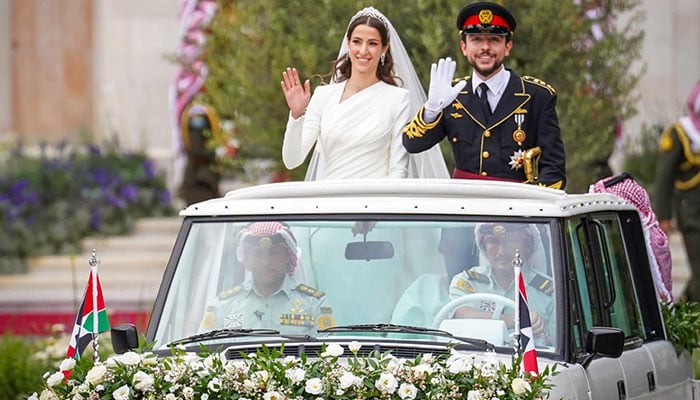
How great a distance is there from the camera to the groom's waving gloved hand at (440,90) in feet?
25.1

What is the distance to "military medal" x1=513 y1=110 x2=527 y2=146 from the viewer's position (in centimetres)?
780

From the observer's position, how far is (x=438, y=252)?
6.43 m

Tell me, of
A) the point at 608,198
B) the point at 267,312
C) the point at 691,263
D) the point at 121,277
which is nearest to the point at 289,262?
the point at 267,312

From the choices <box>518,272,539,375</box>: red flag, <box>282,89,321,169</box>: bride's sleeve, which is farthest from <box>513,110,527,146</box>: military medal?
<box>518,272,539,375</box>: red flag

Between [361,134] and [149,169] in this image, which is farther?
[149,169]

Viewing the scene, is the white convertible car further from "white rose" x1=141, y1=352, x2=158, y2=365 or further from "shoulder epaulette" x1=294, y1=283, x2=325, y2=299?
"white rose" x1=141, y1=352, x2=158, y2=365

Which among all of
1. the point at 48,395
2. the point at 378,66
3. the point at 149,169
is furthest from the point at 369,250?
the point at 149,169

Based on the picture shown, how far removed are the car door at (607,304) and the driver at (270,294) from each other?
3.23ft

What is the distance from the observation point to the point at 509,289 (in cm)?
633

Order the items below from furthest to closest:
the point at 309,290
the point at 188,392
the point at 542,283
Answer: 1. the point at 309,290
2. the point at 542,283
3. the point at 188,392

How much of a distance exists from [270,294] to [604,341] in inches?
53.5

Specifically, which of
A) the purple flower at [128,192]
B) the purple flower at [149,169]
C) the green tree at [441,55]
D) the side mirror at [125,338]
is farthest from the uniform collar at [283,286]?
the purple flower at [149,169]

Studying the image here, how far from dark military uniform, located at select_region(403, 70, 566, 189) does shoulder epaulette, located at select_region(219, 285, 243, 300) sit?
152 centimetres

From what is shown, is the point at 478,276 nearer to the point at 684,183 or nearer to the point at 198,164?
the point at 684,183
